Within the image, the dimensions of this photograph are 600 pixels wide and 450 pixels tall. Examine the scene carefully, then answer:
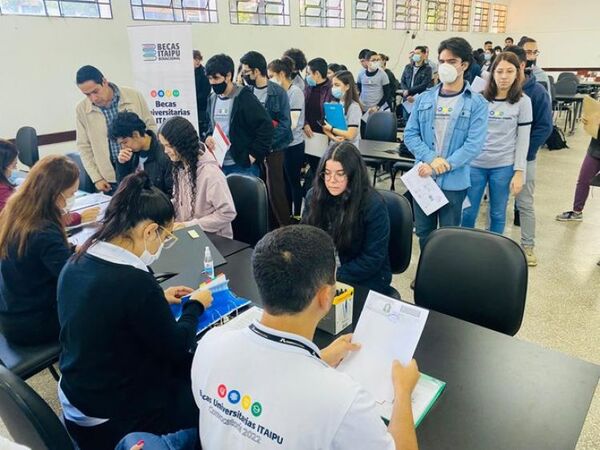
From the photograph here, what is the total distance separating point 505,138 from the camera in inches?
108

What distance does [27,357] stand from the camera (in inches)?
67.9

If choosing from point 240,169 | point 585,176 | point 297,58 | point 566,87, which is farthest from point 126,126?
point 566,87

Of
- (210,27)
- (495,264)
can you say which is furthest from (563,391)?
(210,27)

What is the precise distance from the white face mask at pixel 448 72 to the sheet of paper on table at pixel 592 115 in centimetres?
167

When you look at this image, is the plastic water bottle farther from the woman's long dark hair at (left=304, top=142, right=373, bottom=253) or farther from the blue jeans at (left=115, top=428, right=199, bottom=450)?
the blue jeans at (left=115, top=428, right=199, bottom=450)

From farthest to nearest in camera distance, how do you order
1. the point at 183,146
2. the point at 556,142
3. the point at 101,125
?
the point at 556,142, the point at 101,125, the point at 183,146

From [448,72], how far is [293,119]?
1714 millimetres

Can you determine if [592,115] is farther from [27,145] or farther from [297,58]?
[27,145]

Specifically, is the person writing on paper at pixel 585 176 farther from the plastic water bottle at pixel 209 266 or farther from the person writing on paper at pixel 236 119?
the plastic water bottle at pixel 209 266

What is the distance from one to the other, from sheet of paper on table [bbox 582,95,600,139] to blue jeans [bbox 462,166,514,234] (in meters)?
1.05

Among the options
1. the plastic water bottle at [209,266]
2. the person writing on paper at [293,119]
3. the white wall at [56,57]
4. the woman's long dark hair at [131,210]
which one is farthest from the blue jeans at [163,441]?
the white wall at [56,57]

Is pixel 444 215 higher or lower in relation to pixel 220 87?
lower

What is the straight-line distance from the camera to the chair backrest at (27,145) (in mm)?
3873

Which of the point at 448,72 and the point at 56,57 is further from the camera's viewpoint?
the point at 56,57
